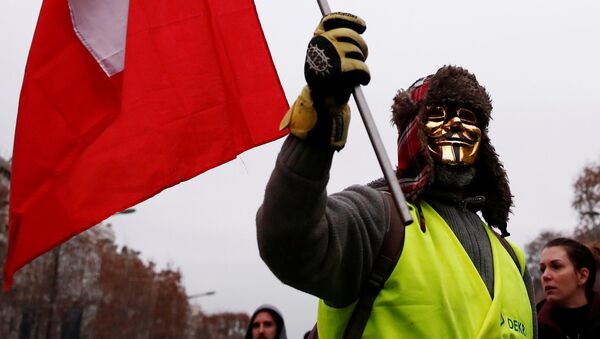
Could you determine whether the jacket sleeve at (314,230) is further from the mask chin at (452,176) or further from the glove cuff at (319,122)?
the mask chin at (452,176)

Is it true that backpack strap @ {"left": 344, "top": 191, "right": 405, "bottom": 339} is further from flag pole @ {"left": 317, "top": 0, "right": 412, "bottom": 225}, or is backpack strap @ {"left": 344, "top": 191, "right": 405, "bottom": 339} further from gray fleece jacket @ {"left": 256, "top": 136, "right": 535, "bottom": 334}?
flag pole @ {"left": 317, "top": 0, "right": 412, "bottom": 225}

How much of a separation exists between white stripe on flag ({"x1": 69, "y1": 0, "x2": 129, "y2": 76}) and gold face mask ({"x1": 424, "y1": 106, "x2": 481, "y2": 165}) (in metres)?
1.50

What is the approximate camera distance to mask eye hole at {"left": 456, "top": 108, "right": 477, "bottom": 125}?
12.1 ft

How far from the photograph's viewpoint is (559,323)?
5355 mm

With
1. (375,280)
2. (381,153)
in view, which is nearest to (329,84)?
(381,153)

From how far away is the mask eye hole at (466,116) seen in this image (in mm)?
3695

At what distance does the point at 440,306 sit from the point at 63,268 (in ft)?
101

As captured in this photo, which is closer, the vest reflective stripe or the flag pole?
the flag pole

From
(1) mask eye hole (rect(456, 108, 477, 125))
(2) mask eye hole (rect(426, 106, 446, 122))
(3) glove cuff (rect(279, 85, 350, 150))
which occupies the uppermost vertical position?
(3) glove cuff (rect(279, 85, 350, 150))

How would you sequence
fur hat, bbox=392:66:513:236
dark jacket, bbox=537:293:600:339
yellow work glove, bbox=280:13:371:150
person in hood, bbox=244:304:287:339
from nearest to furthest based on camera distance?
1. yellow work glove, bbox=280:13:371:150
2. fur hat, bbox=392:66:513:236
3. dark jacket, bbox=537:293:600:339
4. person in hood, bbox=244:304:287:339

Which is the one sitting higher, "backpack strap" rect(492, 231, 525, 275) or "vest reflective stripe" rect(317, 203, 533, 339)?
"vest reflective stripe" rect(317, 203, 533, 339)

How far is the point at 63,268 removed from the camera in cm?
3244

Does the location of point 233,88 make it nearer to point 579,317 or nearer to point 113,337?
point 579,317

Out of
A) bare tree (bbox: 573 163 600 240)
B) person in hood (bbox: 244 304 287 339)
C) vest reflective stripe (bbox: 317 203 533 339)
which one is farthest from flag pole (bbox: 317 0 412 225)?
bare tree (bbox: 573 163 600 240)
